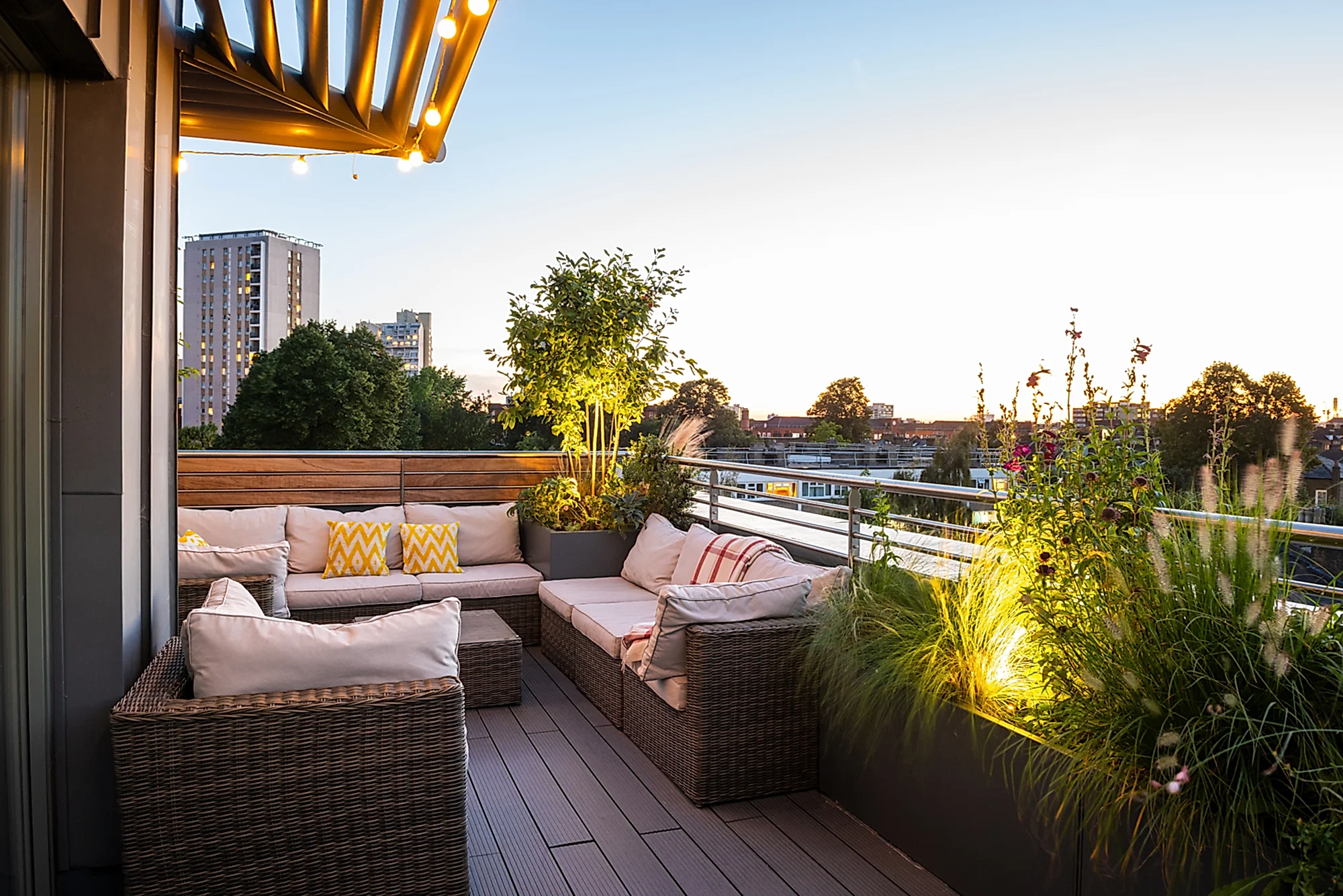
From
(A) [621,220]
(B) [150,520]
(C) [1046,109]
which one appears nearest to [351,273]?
(A) [621,220]

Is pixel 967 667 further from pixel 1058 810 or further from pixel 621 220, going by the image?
pixel 621 220

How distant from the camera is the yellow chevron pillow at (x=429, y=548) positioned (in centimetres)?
525

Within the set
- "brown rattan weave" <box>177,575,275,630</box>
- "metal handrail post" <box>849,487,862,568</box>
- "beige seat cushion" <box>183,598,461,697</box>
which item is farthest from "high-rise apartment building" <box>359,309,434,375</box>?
"beige seat cushion" <box>183,598,461,697</box>

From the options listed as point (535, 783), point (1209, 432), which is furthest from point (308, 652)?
point (1209, 432)

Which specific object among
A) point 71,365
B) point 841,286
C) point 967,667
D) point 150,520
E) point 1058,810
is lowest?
point 1058,810

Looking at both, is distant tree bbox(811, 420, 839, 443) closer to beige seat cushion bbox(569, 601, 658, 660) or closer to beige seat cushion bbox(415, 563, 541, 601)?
beige seat cushion bbox(415, 563, 541, 601)

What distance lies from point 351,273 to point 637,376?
352 inches

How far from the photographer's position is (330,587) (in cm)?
477

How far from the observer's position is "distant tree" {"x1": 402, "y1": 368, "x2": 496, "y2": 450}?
26.0m

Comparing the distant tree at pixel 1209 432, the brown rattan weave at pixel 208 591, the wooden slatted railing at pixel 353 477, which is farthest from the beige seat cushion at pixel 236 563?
the distant tree at pixel 1209 432

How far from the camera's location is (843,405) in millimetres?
13195

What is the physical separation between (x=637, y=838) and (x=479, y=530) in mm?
3211

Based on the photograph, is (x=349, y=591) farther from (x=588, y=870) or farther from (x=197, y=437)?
(x=197, y=437)

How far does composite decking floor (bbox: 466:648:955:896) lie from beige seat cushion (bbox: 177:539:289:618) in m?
1.14
